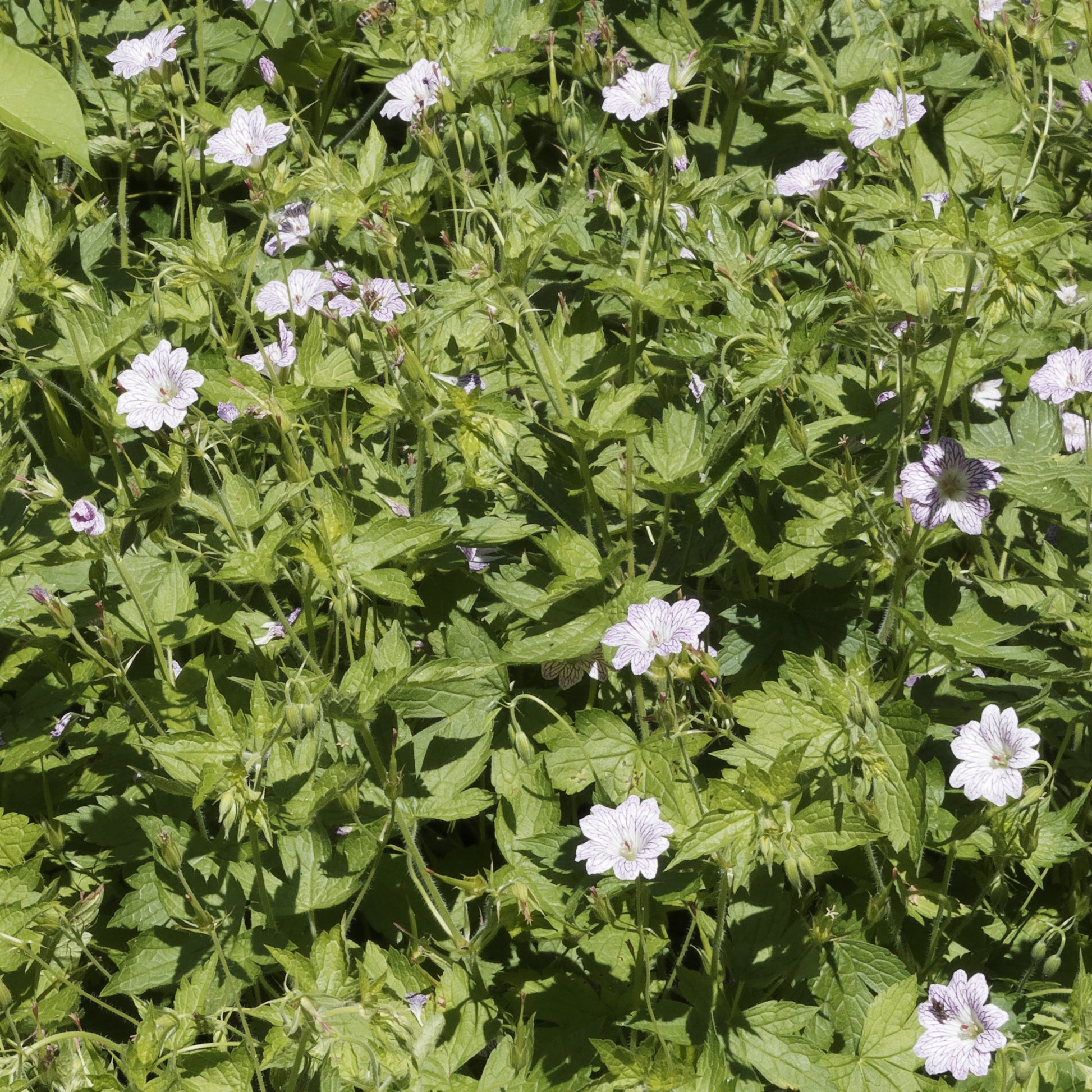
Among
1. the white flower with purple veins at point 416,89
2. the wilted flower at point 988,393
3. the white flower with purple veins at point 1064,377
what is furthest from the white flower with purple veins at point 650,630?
the white flower with purple veins at point 416,89

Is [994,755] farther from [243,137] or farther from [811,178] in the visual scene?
[243,137]

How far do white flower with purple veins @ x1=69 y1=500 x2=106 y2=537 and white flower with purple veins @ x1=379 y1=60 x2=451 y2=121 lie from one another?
129 centimetres

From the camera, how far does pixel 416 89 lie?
9.89 feet

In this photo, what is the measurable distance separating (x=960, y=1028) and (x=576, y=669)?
3.21 ft

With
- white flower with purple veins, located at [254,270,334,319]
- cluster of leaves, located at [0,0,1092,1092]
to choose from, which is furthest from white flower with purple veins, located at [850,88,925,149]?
white flower with purple veins, located at [254,270,334,319]

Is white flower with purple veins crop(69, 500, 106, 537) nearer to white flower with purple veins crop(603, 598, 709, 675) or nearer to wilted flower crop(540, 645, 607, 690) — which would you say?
wilted flower crop(540, 645, 607, 690)

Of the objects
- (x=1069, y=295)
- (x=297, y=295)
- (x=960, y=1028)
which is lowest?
(x=960, y=1028)

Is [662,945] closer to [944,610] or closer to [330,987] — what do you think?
[330,987]

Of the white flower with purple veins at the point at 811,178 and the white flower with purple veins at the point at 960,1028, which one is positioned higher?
the white flower with purple veins at the point at 811,178

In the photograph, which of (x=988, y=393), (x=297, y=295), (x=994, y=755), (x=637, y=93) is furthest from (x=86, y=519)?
(x=988, y=393)

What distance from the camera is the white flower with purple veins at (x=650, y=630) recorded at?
78.7 inches

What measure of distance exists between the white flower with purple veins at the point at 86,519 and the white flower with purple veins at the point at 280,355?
458mm

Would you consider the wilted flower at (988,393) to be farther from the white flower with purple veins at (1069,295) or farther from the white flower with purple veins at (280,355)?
the white flower with purple veins at (280,355)

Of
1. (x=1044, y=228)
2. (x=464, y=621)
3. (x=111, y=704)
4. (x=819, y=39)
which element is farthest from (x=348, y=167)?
(x=819, y=39)
